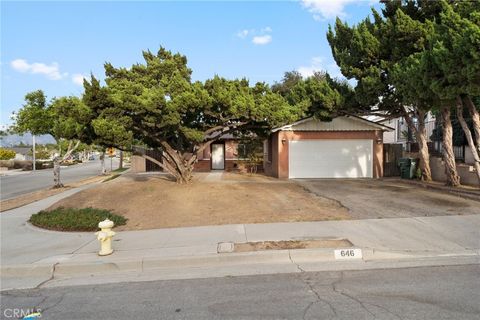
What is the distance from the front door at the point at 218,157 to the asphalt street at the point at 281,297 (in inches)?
907

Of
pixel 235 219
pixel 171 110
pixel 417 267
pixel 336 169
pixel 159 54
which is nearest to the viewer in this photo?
pixel 417 267

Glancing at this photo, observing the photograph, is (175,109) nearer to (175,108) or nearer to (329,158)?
(175,108)

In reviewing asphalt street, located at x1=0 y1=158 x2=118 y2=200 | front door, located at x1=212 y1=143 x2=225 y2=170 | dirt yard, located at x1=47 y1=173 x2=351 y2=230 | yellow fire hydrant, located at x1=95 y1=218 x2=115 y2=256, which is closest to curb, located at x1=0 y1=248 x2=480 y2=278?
yellow fire hydrant, located at x1=95 y1=218 x2=115 y2=256

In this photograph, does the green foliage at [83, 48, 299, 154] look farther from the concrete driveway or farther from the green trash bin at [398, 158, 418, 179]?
the green trash bin at [398, 158, 418, 179]

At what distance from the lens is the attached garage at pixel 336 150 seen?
1905 cm

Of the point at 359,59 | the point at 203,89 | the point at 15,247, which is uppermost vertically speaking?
the point at 359,59

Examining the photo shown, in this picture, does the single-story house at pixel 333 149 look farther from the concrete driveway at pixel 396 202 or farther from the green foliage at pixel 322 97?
the concrete driveway at pixel 396 202

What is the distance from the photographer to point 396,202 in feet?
35.2

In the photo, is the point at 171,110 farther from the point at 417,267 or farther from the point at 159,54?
the point at 417,267

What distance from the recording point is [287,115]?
1372 cm

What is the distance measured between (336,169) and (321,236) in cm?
1267

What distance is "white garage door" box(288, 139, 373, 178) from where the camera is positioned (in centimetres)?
1911

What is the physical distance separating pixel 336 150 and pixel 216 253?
14.4 meters

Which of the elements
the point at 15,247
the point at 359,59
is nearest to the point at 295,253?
the point at 15,247
